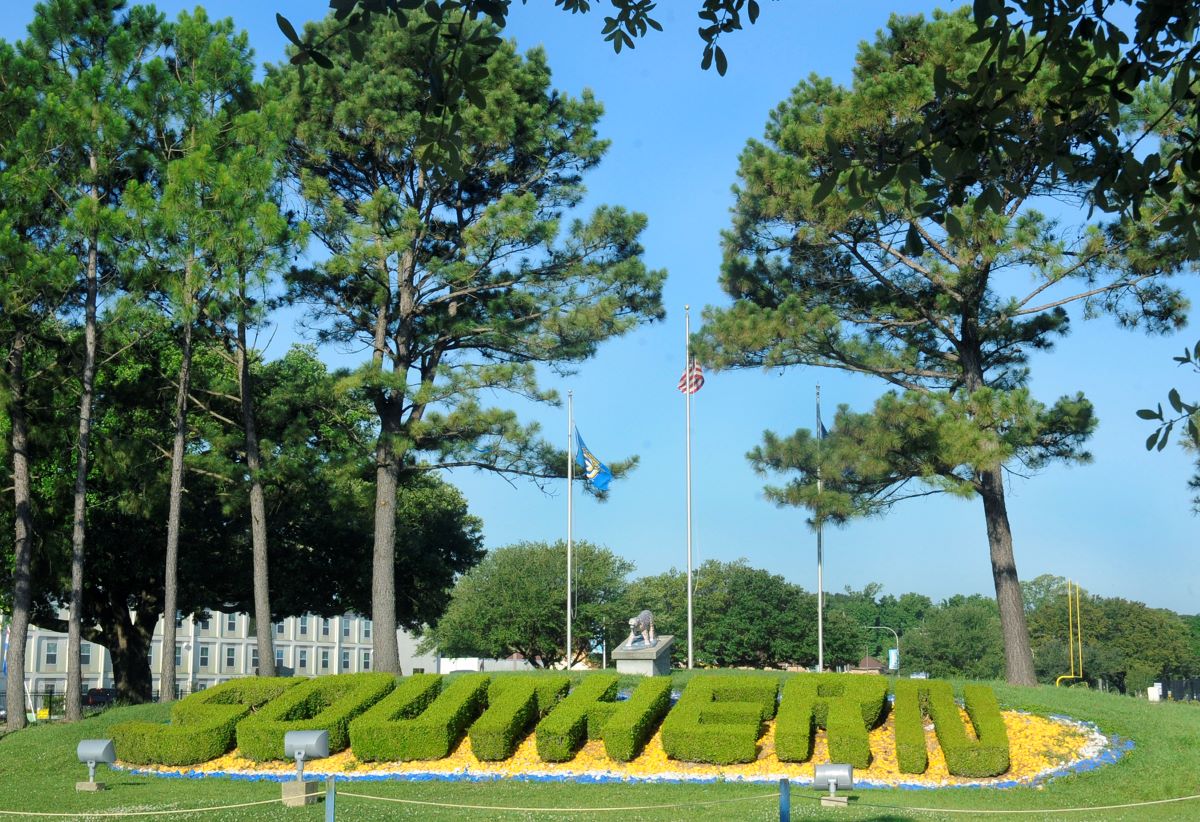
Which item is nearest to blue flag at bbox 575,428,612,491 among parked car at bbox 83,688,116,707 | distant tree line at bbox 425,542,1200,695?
distant tree line at bbox 425,542,1200,695

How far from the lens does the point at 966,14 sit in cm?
1895

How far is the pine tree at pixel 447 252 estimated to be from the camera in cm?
2242

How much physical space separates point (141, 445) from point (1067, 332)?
60.0ft

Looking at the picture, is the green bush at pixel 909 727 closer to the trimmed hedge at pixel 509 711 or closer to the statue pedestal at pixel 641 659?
the statue pedestal at pixel 641 659

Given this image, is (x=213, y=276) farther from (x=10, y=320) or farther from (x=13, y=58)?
(x=13, y=58)

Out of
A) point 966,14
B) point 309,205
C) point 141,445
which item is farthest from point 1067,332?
point 141,445

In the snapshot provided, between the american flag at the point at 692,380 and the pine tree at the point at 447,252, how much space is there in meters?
1.87

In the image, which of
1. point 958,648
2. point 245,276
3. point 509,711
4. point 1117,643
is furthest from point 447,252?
point 1117,643

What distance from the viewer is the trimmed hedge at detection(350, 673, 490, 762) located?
15.6 metres

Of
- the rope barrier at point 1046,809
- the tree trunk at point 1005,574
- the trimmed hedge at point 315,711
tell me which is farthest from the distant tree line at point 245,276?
the rope barrier at point 1046,809

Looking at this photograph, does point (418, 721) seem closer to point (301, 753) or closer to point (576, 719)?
point (576, 719)

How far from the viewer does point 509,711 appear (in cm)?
1611

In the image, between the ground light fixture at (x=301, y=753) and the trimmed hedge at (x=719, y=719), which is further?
the trimmed hedge at (x=719, y=719)

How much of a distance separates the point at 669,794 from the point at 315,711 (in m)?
6.31
